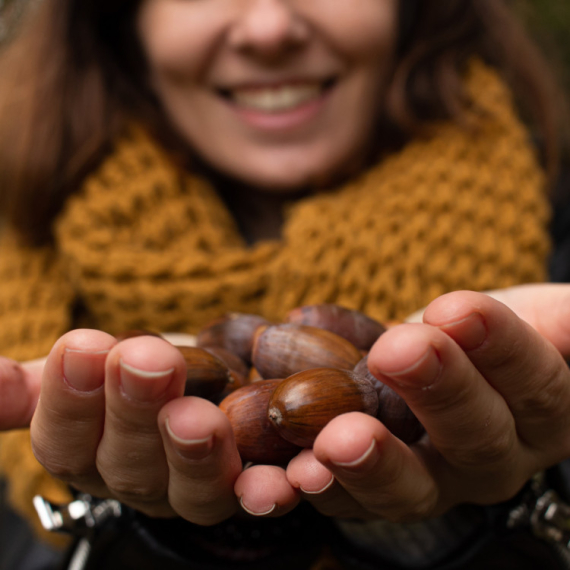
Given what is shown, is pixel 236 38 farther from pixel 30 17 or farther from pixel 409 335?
pixel 409 335

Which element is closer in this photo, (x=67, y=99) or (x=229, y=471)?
(x=229, y=471)

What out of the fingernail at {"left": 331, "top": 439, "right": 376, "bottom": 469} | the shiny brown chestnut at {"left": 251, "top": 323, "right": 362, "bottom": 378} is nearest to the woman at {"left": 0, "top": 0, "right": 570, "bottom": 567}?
the fingernail at {"left": 331, "top": 439, "right": 376, "bottom": 469}

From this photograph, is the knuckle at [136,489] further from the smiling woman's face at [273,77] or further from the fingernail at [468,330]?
the smiling woman's face at [273,77]

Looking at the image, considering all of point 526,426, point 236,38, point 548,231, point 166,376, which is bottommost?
point 548,231

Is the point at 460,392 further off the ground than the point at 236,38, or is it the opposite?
the point at 236,38

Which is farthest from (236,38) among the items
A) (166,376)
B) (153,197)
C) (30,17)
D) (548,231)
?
(166,376)

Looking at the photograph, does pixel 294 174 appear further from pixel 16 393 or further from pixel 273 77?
pixel 16 393

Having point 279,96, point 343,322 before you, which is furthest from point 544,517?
point 279,96
